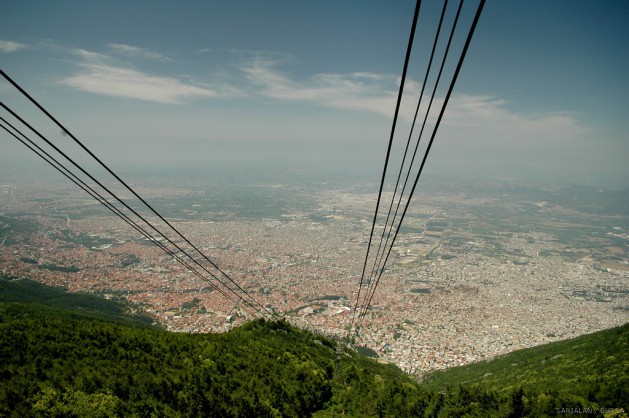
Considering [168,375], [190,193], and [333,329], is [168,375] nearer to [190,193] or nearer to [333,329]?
[333,329]

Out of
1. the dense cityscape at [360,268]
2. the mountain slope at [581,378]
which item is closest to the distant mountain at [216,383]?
the mountain slope at [581,378]

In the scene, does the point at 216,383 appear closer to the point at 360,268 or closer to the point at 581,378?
the point at 581,378

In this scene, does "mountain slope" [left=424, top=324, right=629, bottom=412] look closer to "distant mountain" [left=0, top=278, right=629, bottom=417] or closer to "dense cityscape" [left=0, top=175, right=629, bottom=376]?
"distant mountain" [left=0, top=278, right=629, bottom=417]

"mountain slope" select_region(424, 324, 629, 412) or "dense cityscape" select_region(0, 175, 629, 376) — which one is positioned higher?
"mountain slope" select_region(424, 324, 629, 412)

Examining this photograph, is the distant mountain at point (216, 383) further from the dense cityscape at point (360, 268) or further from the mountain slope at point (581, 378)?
the dense cityscape at point (360, 268)

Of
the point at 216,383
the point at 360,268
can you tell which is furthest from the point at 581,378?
the point at 360,268

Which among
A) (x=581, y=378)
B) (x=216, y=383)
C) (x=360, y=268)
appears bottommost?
(x=360, y=268)

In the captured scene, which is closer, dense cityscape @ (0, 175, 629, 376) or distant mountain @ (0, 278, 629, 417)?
distant mountain @ (0, 278, 629, 417)

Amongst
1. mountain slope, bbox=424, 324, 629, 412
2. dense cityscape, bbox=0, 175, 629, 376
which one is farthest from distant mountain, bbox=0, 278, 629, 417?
dense cityscape, bbox=0, 175, 629, 376

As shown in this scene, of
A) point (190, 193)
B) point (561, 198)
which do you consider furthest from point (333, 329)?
point (561, 198)
